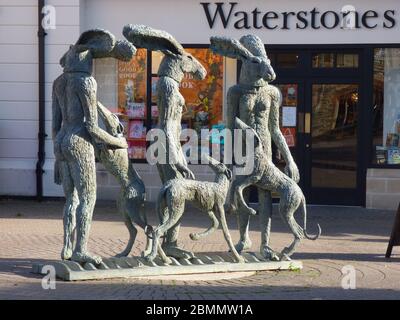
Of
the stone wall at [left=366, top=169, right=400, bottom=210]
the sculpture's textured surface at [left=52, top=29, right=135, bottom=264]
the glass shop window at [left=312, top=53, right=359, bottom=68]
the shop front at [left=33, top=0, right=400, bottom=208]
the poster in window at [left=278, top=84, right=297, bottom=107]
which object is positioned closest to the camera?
the sculpture's textured surface at [left=52, top=29, right=135, bottom=264]

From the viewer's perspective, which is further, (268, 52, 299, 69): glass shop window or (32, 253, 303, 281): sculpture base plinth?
(268, 52, 299, 69): glass shop window

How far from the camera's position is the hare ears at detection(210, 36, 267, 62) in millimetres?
9711

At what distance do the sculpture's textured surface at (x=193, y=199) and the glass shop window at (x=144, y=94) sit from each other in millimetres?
6798

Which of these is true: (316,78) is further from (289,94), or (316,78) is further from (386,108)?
(386,108)

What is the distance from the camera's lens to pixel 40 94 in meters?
16.3

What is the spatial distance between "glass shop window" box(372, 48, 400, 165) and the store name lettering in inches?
22.4

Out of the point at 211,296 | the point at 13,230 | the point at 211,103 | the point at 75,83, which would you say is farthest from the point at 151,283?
the point at 211,103

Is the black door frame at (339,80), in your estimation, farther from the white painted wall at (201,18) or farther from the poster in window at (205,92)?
the poster in window at (205,92)

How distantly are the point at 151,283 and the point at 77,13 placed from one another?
28.1 feet

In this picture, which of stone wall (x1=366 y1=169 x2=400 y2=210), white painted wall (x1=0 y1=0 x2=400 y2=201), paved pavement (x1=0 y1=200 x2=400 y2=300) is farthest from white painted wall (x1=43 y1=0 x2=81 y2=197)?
stone wall (x1=366 y1=169 x2=400 y2=210)

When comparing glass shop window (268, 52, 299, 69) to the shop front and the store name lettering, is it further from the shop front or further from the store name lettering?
the store name lettering

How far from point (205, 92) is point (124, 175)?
23.7 ft

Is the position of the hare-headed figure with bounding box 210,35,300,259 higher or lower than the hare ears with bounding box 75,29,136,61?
→ lower

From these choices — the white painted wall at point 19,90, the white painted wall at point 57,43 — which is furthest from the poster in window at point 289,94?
the white painted wall at point 19,90
